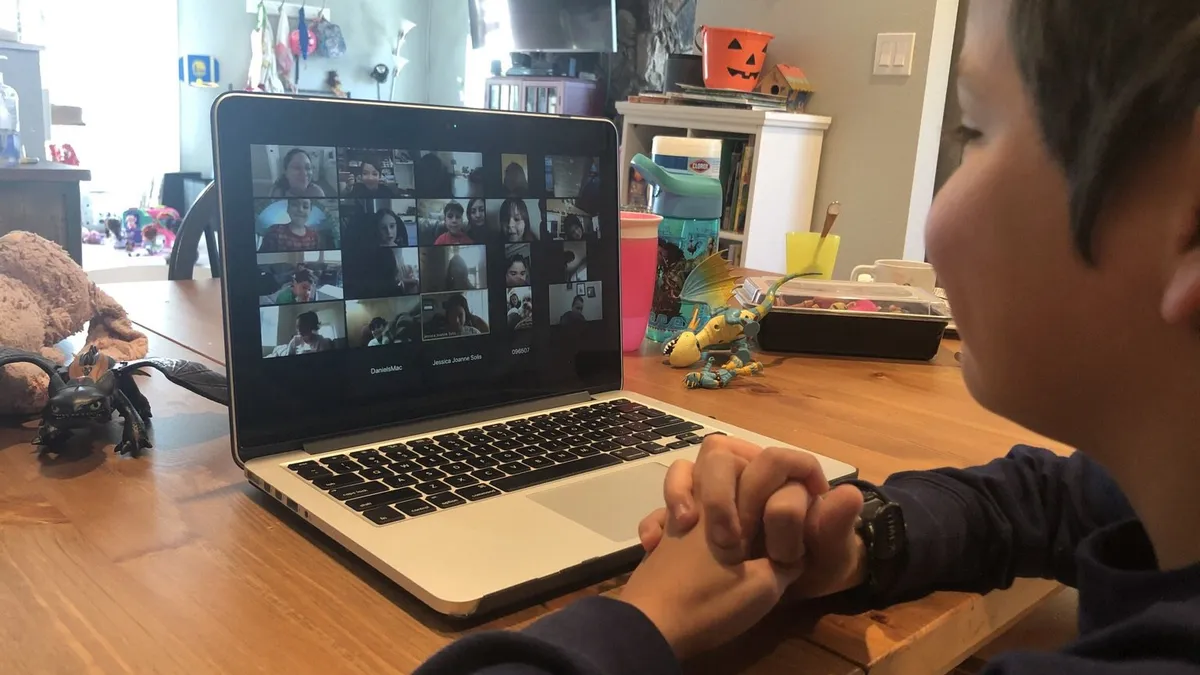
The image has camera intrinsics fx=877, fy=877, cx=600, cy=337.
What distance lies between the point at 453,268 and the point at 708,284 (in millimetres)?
449

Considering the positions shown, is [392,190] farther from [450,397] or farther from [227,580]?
[227,580]

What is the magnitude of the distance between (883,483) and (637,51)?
10.5ft

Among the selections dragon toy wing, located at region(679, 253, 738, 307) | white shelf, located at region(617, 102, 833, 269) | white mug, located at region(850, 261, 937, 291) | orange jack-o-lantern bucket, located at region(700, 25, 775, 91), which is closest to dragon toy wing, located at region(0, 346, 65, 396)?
dragon toy wing, located at region(679, 253, 738, 307)

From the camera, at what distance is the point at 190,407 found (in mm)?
Answer: 761

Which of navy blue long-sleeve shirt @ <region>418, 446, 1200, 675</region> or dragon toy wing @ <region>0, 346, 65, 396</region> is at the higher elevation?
dragon toy wing @ <region>0, 346, 65, 396</region>

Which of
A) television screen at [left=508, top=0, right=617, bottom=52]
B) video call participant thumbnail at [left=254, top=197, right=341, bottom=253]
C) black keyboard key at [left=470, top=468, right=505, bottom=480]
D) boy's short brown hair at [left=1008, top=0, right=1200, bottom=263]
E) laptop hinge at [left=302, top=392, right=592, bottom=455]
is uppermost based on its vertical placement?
television screen at [left=508, top=0, right=617, bottom=52]

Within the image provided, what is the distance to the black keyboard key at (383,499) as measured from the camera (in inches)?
21.0

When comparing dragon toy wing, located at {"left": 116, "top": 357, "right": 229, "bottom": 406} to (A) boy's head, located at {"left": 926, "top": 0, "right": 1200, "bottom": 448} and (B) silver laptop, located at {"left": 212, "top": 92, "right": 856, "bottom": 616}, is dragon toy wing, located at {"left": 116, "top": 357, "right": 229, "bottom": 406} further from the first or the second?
(A) boy's head, located at {"left": 926, "top": 0, "right": 1200, "bottom": 448}

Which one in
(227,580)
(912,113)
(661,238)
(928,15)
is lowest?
(227,580)

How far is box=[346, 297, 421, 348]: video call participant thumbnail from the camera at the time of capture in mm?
651

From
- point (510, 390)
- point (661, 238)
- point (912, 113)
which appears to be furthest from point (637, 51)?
point (510, 390)

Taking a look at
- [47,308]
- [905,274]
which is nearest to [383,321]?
[47,308]

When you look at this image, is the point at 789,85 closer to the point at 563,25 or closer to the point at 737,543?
the point at 563,25

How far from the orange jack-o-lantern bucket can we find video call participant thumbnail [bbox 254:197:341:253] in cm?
223
